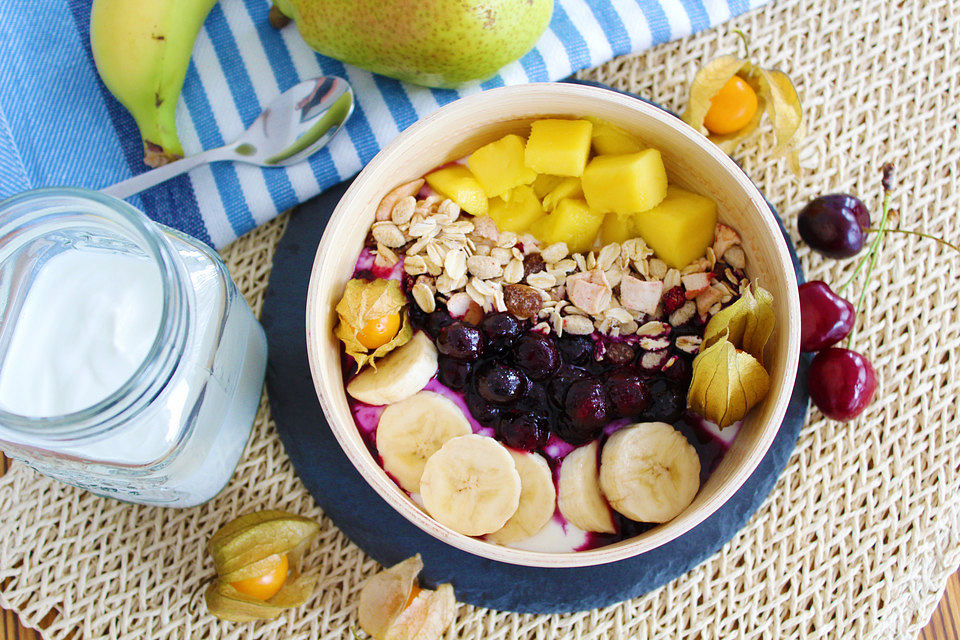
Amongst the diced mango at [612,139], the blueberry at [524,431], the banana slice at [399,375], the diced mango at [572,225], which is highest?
the diced mango at [612,139]

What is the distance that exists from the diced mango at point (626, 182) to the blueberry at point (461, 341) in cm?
20

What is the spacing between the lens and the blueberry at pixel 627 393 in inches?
30.8

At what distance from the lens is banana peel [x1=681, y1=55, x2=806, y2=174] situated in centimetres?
91

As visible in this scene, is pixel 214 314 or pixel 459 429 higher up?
pixel 214 314

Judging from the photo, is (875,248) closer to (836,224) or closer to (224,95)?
(836,224)

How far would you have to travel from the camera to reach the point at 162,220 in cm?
92

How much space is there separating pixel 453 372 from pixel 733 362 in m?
0.29

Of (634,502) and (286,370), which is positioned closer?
(634,502)

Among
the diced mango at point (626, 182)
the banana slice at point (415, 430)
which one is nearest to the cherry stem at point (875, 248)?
the diced mango at point (626, 182)

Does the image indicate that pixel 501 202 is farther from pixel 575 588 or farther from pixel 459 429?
pixel 575 588

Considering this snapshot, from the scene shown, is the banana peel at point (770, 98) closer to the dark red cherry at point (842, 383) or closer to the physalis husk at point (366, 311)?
the dark red cherry at point (842, 383)

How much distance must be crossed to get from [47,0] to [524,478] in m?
0.82

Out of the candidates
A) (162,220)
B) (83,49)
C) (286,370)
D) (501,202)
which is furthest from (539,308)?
(83,49)

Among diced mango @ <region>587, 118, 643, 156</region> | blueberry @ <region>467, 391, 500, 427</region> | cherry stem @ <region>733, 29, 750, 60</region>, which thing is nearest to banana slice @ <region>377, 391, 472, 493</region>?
blueberry @ <region>467, 391, 500, 427</region>
